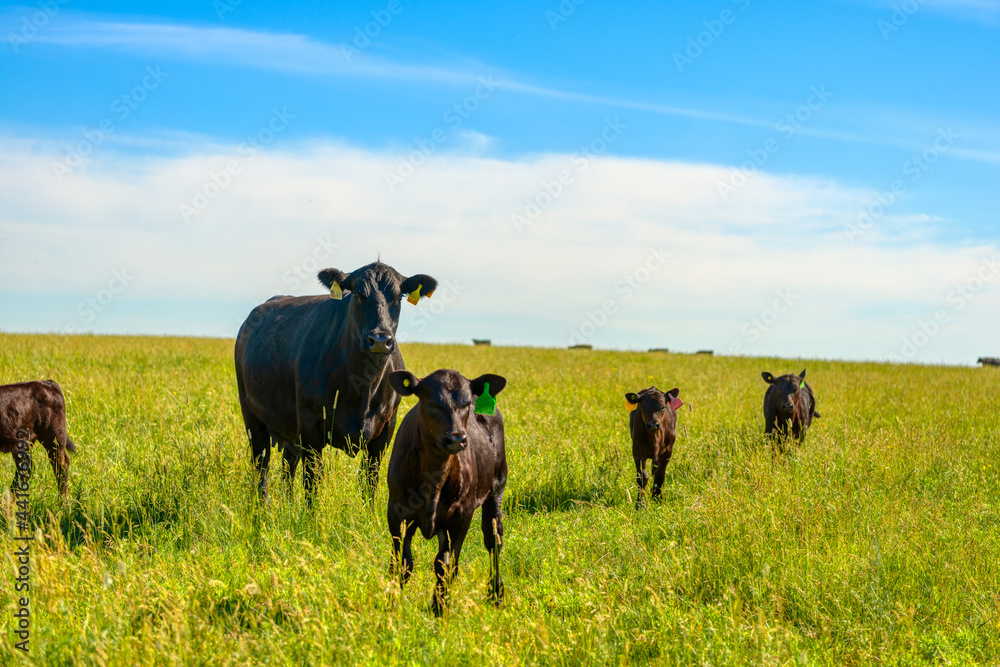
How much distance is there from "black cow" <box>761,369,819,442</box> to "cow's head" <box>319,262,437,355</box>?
5.60 meters

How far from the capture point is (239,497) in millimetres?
6941

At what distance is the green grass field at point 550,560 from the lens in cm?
434

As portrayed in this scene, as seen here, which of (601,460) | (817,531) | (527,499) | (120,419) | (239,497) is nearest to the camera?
(817,531)

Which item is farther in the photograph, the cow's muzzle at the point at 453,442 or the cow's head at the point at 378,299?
the cow's head at the point at 378,299

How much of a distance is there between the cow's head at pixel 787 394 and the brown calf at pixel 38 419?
868 cm

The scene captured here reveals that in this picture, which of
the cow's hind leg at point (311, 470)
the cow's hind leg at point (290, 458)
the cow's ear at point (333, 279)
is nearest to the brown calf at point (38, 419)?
the cow's hind leg at point (290, 458)

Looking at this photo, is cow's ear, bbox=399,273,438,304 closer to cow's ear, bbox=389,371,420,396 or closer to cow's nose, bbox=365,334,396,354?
cow's nose, bbox=365,334,396,354

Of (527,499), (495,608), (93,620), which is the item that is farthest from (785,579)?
(93,620)

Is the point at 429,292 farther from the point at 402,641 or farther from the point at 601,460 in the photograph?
the point at 402,641

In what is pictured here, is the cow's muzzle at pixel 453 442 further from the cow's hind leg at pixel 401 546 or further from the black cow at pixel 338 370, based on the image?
the black cow at pixel 338 370

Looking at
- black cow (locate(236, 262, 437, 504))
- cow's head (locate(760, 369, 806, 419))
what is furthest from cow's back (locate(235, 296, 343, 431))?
cow's head (locate(760, 369, 806, 419))

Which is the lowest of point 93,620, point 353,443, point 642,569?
point 93,620

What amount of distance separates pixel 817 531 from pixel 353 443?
423 centimetres

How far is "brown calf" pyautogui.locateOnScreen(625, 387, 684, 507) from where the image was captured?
8.48m
